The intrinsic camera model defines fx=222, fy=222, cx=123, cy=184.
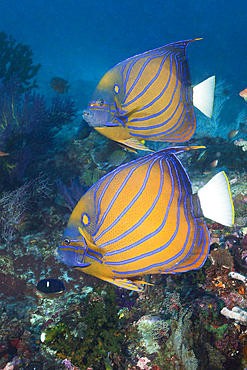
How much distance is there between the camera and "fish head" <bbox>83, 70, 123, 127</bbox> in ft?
3.06

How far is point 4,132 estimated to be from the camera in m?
5.03

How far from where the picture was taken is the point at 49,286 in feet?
9.93

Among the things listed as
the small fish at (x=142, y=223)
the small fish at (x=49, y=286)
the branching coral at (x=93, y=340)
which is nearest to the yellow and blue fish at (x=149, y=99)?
the small fish at (x=142, y=223)

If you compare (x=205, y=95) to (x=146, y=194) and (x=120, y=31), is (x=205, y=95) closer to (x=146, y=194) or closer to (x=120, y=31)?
(x=146, y=194)

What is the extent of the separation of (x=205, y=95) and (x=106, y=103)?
468 millimetres

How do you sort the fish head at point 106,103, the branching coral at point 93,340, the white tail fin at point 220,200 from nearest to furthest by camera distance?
the white tail fin at point 220,200 < the fish head at point 106,103 < the branching coral at point 93,340

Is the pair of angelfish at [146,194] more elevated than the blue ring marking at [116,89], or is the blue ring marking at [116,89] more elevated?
the blue ring marking at [116,89]

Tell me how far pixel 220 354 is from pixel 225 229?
1977 mm

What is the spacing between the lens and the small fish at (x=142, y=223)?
792 mm

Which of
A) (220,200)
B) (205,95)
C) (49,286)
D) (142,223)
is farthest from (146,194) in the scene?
(49,286)

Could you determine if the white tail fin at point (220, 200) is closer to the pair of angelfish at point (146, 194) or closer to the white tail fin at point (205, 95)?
the pair of angelfish at point (146, 194)

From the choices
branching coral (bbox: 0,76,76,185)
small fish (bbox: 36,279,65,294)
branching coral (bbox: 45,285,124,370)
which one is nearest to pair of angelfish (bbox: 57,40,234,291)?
branching coral (bbox: 45,285,124,370)

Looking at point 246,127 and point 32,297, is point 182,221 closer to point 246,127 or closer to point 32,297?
point 32,297

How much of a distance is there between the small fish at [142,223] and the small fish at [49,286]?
2.52 m
